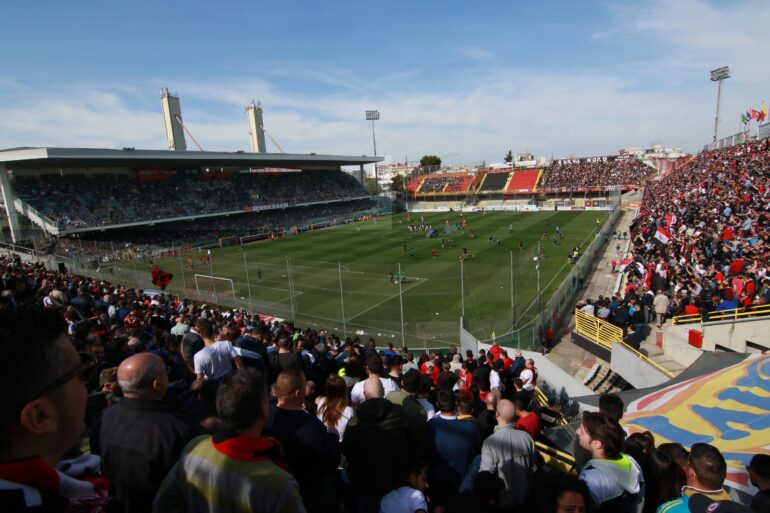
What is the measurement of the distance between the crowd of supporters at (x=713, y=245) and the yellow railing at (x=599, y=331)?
169 centimetres

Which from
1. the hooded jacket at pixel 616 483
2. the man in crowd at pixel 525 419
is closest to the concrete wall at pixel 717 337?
the man in crowd at pixel 525 419

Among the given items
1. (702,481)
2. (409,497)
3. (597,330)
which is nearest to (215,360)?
(409,497)

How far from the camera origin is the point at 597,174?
79375mm

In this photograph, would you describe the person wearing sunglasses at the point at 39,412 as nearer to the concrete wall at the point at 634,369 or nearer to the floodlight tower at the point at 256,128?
the concrete wall at the point at 634,369

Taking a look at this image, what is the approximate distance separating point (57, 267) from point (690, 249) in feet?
112

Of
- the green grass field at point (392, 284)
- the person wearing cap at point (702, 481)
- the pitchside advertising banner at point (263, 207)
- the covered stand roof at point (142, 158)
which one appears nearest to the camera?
the person wearing cap at point (702, 481)

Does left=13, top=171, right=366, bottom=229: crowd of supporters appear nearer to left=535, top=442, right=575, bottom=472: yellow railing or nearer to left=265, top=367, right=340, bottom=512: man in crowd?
left=265, top=367, right=340, bottom=512: man in crowd

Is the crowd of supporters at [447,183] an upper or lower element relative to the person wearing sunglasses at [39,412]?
lower

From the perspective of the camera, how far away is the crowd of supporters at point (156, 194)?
4390 centimetres

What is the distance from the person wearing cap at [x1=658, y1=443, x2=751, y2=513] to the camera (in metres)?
2.90

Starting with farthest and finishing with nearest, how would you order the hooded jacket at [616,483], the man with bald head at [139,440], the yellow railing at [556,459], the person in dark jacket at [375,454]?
the yellow railing at [556,459]
the person in dark jacket at [375,454]
the hooded jacket at [616,483]
the man with bald head at [139,440]

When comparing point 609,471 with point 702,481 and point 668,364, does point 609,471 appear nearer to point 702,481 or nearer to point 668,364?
point 702,481

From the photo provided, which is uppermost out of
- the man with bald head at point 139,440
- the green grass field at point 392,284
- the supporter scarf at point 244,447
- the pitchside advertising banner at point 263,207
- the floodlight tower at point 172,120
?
the floodlight tower at point 172,120

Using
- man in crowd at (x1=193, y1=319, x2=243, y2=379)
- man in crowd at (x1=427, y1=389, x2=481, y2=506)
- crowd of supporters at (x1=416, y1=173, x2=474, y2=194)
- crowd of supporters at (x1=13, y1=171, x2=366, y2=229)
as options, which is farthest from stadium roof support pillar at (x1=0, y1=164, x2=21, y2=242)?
crowd of supporters at (x1=416, y1=173, x2=474, y2=194)
